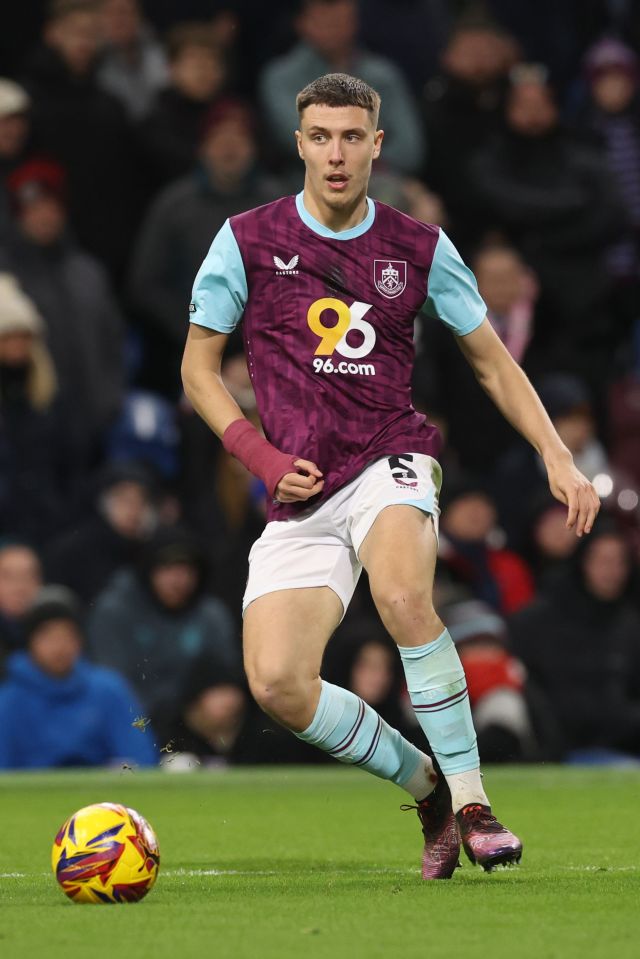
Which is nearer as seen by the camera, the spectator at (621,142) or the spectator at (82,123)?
the spectator at (82,123)

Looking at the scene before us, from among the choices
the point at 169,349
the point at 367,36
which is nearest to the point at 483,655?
the point at 169,349

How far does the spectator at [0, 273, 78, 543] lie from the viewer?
12680 mm

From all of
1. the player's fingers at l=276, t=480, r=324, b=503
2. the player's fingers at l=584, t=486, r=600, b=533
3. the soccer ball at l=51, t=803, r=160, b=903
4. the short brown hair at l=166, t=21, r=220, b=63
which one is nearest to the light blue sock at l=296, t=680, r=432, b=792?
the player's fingers at l=276, t=480, r=324, b=503

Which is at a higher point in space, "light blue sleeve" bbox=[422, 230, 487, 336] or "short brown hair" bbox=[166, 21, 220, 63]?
"short brown hair" bbox=[166, 21, 220, 63]

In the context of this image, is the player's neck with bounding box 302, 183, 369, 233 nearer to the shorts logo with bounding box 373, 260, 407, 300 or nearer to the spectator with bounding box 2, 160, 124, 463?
the shorts logo with bounding box 373, 260, 407, 300

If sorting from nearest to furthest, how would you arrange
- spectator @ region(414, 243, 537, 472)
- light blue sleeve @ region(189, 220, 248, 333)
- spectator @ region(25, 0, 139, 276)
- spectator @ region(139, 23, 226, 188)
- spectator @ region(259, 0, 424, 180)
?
light blue sleeve @ region(189, 220, 248, 333) → spectator @ region(25, 0, 139, 276) → spectator @ region(139, 23, 226, 188) → spectator @ region(414, 243, 537, 472) → spectator @ region(259, 0, 424, 180)

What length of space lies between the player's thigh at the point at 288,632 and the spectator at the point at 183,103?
7861 mm

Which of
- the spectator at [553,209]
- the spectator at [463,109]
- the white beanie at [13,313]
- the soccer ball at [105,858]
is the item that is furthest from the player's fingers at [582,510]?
the spectator at [463,109]

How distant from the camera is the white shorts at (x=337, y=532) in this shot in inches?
275

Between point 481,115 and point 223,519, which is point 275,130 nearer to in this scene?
point 481,115

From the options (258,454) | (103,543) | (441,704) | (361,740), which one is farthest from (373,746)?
(103,543)

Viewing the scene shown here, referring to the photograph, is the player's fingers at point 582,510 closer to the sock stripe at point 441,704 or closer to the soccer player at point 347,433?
the soccer player at point 347,433

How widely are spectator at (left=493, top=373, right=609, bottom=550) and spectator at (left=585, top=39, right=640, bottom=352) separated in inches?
74.3

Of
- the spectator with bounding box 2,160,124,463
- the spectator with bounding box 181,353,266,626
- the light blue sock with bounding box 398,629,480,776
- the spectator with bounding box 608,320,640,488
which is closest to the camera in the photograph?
the light blue sock with bounding box 398,629,480,776
